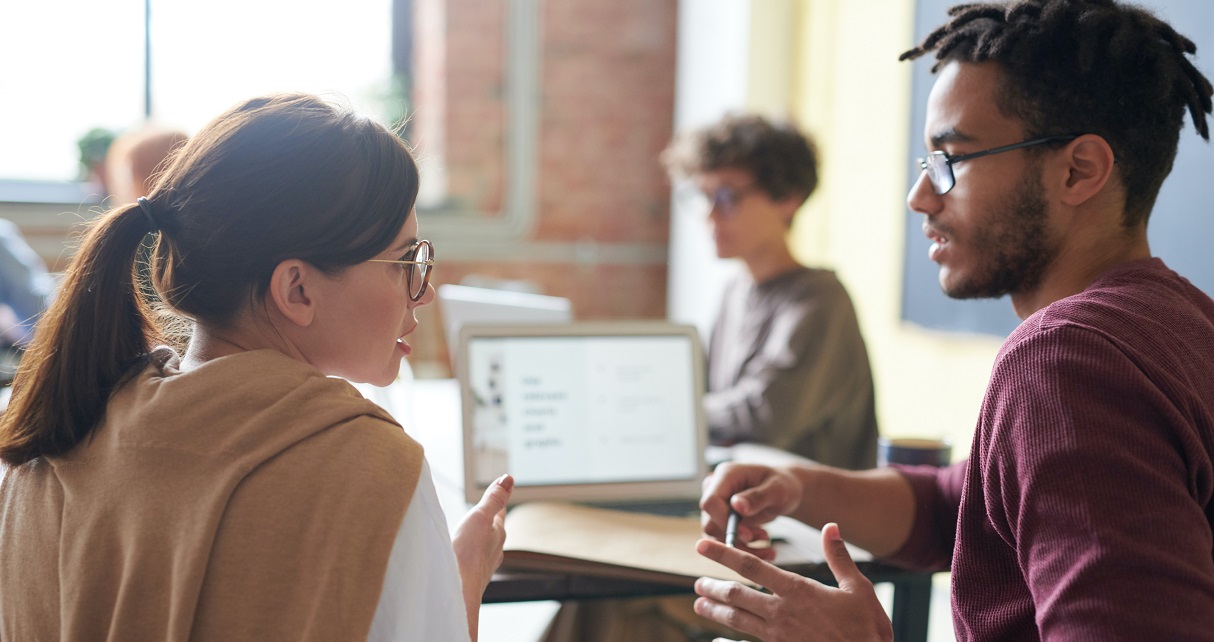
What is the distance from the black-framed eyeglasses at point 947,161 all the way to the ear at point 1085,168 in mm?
14

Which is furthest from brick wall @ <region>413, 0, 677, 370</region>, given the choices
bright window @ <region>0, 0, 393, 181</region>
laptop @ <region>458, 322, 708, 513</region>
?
laptop @ <region>458, 322, 708, 513</region>

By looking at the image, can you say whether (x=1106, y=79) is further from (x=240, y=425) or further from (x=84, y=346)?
(x=84, y=346)

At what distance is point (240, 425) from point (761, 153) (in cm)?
202

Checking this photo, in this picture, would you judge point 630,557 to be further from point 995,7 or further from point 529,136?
point 529,136

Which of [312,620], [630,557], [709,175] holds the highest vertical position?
[709,175]

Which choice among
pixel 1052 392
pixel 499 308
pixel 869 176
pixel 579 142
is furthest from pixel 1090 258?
pixel 579 142

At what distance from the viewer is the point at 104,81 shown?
4.43m

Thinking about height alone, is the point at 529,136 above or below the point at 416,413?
above

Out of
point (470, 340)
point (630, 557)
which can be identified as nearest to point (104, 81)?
point (470, 340)

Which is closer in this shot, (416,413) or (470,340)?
(470,340)

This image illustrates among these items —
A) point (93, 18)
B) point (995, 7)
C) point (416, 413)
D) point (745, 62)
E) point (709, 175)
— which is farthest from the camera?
point (93, 18)

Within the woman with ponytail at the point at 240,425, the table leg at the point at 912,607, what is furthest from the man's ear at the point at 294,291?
the table leg at the point at 912,607

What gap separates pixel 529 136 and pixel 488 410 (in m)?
3.17

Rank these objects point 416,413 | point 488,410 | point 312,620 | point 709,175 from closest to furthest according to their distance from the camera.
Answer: point 312,620
point 488,410
point 416,413
point 709,175
